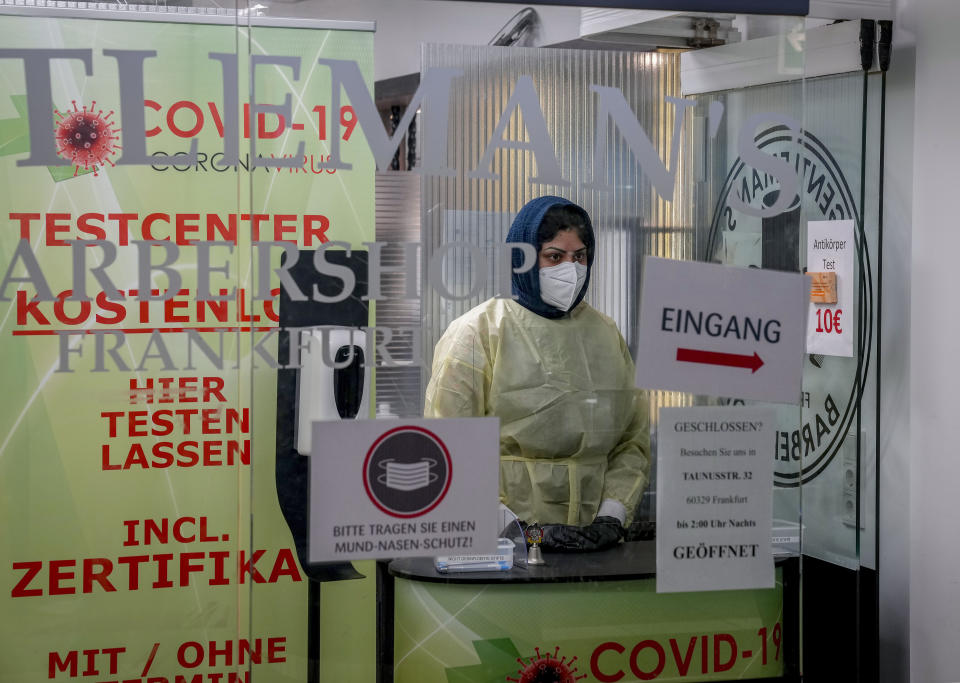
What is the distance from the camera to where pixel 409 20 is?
2.05 meters

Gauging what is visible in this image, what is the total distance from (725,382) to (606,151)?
0.57 metres

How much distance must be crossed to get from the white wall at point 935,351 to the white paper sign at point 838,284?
174mm

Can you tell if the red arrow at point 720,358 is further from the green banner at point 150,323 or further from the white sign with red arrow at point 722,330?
the green banner at point 150,323

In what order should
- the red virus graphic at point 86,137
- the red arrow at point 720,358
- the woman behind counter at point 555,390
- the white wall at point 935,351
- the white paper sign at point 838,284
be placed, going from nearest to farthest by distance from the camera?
the red virus graphic at point 86,137, the woman behind counter at point 555,390, the red arrow at point 720,358, the white wall at point 935,351, the white paper sign at point 838,284

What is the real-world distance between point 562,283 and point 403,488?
0.54m

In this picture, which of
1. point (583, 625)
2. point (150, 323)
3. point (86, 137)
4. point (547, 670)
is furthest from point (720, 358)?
point (86, 137)

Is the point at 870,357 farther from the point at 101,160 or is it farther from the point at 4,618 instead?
the point at 4,618

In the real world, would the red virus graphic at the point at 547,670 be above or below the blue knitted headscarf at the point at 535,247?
below

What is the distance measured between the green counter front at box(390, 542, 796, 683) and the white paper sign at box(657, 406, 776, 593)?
0.05 metres

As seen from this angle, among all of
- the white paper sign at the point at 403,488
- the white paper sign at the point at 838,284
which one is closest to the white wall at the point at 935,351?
the white paper sign at the point at 838,284

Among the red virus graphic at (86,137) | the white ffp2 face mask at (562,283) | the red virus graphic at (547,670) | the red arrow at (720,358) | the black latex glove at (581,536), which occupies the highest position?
the red virus graphic at (86,137)

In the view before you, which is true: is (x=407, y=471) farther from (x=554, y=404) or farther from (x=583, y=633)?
(x=583, y=633)

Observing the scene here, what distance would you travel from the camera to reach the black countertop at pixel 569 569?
6.84 ft

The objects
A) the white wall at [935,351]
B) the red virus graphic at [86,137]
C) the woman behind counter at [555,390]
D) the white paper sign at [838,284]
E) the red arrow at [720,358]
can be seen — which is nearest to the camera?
the red virus graphic at [86,137]
